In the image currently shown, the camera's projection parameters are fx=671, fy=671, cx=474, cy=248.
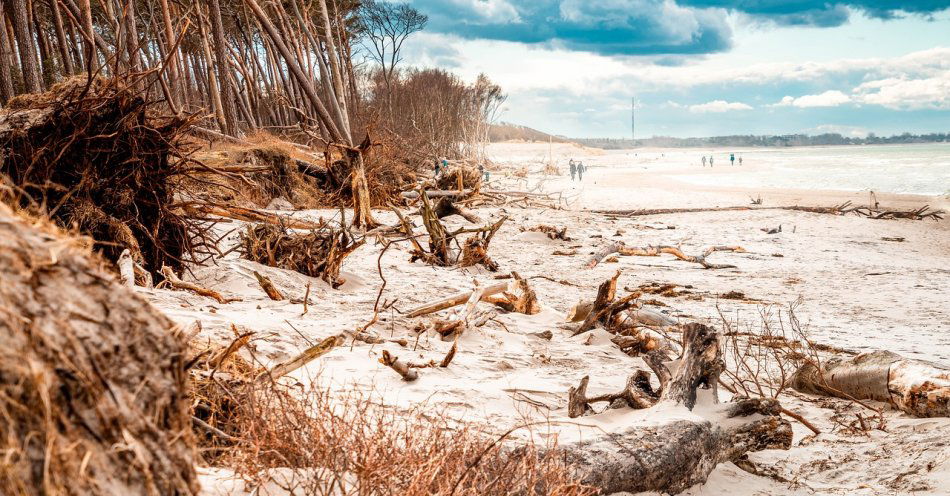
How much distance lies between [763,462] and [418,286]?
384cm

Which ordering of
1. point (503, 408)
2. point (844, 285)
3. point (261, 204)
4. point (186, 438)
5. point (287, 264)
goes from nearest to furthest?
point (186, 438)
point (503, 408)
point (287, 264)
point (844, 285)
point (261, 204)

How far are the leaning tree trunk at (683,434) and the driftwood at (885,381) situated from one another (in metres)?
1.15

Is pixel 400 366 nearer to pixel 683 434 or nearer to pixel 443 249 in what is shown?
pixel 683 434

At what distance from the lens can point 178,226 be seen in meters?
4.88

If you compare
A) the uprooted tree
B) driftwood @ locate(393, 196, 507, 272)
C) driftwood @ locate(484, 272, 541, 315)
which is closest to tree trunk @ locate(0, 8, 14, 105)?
driftwood @ locate(393, 196, 507, 272)

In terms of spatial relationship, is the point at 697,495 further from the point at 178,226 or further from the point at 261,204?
the point at 261,204

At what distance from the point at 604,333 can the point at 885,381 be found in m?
1.80

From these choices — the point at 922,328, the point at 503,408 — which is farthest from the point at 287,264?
the point at 922,328

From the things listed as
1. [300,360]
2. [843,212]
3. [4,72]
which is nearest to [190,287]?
[300,360]

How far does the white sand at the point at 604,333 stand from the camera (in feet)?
10.0

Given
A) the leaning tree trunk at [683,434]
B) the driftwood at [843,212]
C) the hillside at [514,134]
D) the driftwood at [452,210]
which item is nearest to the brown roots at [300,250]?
the leaning tree trunk at [683,434]

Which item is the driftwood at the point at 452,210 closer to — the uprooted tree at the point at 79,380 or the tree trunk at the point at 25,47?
the tree trunk at the point at 25,47

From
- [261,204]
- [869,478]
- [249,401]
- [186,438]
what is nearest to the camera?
[186,438]

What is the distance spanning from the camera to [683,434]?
8.57 feet
